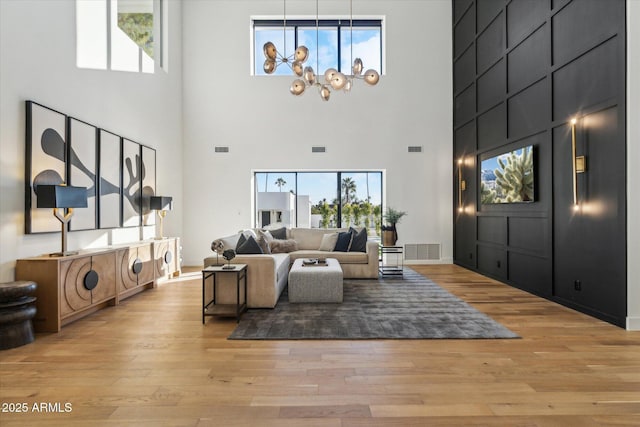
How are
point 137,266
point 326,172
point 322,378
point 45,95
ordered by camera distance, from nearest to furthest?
point 322,378
point 45,95
point 137,266
point 326,172

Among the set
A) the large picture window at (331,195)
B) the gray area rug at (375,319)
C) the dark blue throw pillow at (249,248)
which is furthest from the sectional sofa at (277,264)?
the large picture window at (331,195)

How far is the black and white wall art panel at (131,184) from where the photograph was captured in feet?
17.9

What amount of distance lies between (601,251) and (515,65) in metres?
3.12

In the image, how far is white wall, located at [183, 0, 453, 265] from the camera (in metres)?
7.97

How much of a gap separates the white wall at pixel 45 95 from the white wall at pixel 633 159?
235 inches

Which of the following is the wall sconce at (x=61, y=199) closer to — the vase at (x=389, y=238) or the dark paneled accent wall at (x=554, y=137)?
the vase at (x=389, y=238)

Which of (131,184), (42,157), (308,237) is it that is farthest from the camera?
(308,237)

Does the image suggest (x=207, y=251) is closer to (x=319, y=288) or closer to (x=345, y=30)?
(x=319, y=288)

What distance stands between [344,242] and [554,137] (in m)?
3.57

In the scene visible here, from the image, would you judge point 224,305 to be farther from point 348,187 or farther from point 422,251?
point 422,251

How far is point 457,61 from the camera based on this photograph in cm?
775

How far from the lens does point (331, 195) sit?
324 inches

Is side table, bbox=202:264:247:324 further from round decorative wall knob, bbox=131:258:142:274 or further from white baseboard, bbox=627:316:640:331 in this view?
white baseboard, bbox=627:316:640:331

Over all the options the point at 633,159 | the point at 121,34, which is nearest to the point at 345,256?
the point at 633,159
